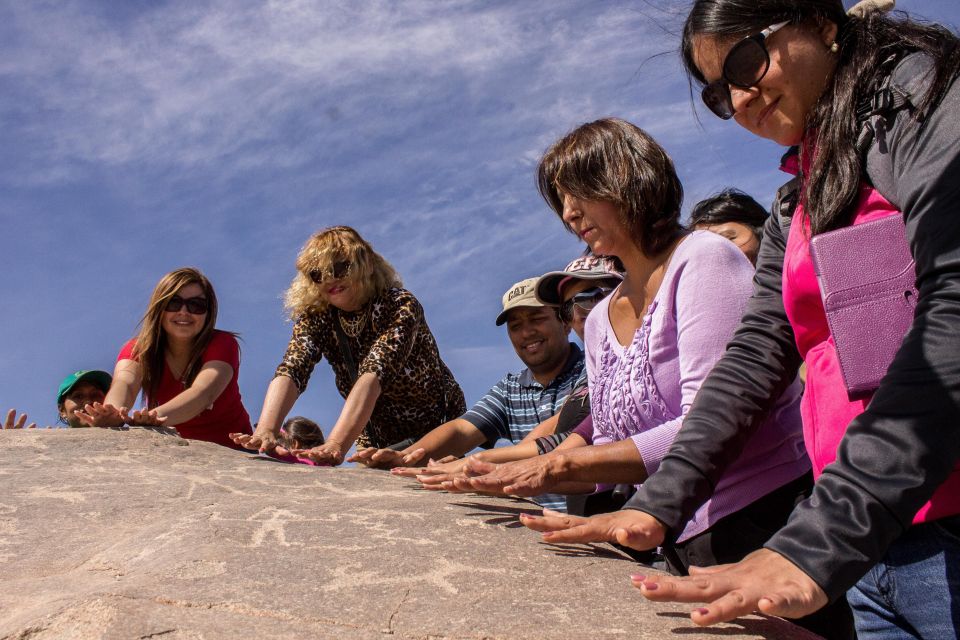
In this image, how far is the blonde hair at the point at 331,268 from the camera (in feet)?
17.4

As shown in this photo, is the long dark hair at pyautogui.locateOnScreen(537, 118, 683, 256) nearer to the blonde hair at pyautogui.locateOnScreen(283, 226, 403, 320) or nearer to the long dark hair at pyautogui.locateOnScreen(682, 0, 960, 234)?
the long dark hair at pyautogui.locateOnScreen(682, 0, 960, 234)

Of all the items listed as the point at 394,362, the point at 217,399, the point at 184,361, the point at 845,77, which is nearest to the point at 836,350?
the point at 845,77

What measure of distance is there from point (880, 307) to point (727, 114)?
2.33ft

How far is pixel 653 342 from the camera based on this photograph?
267cm

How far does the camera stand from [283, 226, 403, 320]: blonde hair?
5.30 metres

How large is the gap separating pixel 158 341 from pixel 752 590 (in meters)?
4.58

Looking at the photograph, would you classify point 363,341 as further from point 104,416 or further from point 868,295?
point 868,295

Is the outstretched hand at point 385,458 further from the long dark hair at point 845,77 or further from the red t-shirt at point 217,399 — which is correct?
the long dark hair at point 845,77

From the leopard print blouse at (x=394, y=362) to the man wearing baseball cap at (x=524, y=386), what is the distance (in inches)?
21.2

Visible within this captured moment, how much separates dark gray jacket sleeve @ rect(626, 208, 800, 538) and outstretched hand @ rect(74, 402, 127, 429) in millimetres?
3574

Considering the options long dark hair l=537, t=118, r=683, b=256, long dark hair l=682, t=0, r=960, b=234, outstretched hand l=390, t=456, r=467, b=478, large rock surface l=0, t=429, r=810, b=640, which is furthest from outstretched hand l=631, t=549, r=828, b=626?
outstretched hand l=390, t=456, r=467, b=478

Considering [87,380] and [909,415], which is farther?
[87,380]

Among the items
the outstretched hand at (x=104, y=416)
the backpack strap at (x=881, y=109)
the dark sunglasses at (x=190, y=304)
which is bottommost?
the backpack strap at (x=881, y=109)

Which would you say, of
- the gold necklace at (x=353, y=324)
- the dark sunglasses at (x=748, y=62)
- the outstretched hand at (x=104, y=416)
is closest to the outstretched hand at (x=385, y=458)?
the gold necklace at (x=353, y=324)
